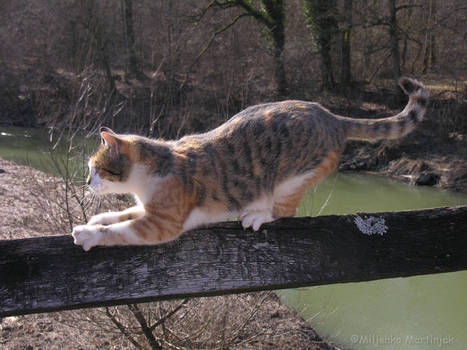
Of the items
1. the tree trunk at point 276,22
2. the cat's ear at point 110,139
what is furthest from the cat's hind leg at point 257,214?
the tree trunk at point 276,22

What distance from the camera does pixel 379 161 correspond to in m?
15.0

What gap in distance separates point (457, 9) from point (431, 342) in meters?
12.8

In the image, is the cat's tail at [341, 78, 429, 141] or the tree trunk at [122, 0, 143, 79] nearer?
the cat's tail at [341, 78, 429, 141]

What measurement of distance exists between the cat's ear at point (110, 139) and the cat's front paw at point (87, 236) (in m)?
0.68

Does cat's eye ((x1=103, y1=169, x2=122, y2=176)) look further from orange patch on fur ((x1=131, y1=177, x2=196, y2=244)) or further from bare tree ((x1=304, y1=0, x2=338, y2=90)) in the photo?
bare tree ((x1=304, y1=0, x2=338, y2=90))

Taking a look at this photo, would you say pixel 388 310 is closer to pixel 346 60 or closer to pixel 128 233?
pixel 128 233

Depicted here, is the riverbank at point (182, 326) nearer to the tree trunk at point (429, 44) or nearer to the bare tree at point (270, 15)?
the tree trunk at point (429, 44)

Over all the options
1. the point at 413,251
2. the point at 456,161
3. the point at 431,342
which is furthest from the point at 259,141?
the point at 456,161

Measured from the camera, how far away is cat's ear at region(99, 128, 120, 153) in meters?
2.69

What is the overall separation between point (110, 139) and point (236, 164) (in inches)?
32.8

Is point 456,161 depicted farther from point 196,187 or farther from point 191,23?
point 196,187

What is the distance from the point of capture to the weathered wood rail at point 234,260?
6.27ft

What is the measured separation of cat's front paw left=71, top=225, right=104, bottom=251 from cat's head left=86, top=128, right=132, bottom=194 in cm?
57

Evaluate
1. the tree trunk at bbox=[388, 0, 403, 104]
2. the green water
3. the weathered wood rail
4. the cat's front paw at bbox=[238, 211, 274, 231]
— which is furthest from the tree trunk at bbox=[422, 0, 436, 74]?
the weathered wood rail
